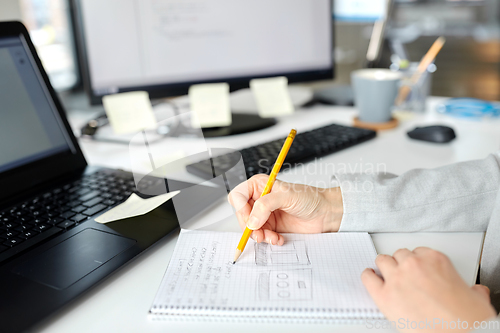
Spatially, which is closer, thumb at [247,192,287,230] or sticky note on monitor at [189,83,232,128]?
thumb at [247,192,287,230]

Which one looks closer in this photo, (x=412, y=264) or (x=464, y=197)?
(x=412, y=264)

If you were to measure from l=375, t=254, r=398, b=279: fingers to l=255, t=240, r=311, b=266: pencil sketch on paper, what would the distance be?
0.24 feet

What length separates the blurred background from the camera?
3.62 feet

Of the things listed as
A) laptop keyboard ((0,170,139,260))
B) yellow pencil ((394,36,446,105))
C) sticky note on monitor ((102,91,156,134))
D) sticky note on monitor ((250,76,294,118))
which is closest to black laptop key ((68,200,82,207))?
laptop keyboard ((0,170,139,260))

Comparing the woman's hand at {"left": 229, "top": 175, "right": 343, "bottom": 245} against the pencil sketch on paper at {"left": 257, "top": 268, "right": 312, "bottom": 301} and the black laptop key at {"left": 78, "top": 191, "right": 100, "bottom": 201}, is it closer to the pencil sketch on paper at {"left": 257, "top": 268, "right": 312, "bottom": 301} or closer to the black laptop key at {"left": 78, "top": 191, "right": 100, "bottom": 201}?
the pencil sketch on paper at {"left": 257, "top": 268, "right": 312, "bottom": 301}

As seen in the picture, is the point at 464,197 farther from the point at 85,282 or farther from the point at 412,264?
the point at 85,282

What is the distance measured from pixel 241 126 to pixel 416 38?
5.37 metres

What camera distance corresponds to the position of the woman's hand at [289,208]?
490mm

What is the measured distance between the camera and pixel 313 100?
1229 mm

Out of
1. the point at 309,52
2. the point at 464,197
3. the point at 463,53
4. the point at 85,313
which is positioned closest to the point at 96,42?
the point at 309,52

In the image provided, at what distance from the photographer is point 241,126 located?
972 mm

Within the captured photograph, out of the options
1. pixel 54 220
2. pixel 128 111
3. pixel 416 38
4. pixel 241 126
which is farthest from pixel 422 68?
pixel 416 38

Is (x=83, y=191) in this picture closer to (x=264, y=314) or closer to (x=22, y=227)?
(x=22, y=227)

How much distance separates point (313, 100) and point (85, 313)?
0.98 m
